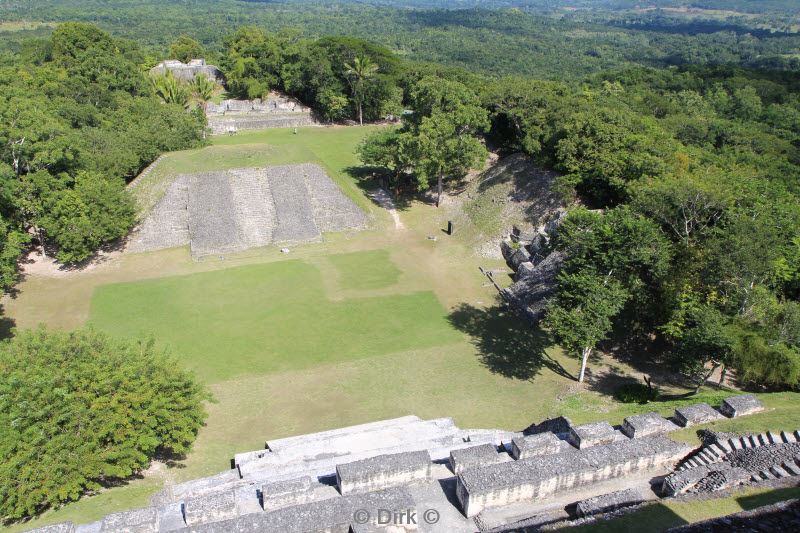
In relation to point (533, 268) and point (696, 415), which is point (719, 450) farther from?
point (533, 268)

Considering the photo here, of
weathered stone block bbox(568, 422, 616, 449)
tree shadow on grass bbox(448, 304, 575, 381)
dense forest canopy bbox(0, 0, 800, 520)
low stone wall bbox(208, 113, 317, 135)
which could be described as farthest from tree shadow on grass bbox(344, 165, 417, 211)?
weathered stone block bbox(568, 422, 616, 449)

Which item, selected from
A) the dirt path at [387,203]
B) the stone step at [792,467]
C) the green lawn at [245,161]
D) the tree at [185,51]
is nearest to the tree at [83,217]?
the green lawn at [245,161]

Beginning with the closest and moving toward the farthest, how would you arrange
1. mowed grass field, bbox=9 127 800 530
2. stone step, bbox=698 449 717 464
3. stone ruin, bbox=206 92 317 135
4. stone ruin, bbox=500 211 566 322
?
stone step, bbox=698 449 717 464 → mowed grass field, bbox=9 127 800 530 → stone ruin, bbox=500 211 566 322 → stone ruin, bbox=206 92 317 135

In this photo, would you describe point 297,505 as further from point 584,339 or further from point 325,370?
point 584,339

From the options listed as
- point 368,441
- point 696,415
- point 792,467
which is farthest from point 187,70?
point 792,467

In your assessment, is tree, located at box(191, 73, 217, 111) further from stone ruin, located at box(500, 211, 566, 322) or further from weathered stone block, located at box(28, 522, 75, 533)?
weathered stone block, located at box(28, 522, 75, 533)

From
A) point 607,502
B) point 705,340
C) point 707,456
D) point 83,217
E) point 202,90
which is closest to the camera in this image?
point 607,502
